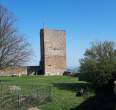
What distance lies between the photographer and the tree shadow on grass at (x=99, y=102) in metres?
19.6

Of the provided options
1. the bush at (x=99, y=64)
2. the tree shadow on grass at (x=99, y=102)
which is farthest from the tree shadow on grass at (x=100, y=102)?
the bush at (x=99, y=64)

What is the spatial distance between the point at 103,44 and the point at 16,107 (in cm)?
1283

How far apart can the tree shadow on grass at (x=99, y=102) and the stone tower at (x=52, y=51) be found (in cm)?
3215

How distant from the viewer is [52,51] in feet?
187

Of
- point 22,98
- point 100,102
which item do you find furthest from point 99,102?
point 22,98

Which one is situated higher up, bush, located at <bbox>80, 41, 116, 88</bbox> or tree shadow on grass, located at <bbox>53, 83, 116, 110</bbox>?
bush, located at <bbox>80, 41, 116, 88</bbox>

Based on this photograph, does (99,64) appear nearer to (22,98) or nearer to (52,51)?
(22,98)

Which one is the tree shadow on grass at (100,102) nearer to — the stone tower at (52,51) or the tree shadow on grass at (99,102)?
the tree shadow on grass at (99,102)

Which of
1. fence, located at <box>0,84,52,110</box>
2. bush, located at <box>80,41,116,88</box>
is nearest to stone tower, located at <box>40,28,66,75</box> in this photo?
bush, located at <box>80,41,116,88</box>

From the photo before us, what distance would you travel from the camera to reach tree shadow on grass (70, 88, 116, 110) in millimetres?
19631

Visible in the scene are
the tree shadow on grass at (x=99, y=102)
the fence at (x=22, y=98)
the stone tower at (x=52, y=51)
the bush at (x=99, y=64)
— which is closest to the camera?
the tree shadow on grass at (x=99, y=102)

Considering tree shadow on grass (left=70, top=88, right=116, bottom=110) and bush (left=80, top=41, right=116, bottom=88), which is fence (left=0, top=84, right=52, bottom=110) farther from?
bush (left=80, top=41, right=116, bottom=88)

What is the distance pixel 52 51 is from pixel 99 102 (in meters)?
35.9

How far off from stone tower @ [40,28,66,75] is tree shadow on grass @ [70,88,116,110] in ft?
105
